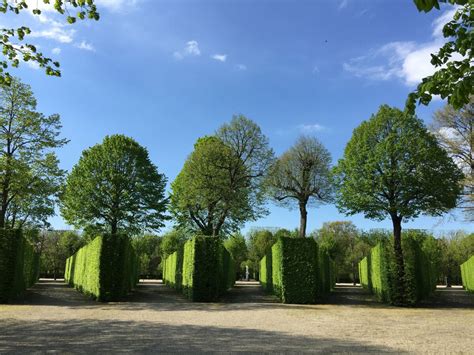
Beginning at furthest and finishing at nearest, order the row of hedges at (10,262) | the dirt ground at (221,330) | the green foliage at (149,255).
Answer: the green foliage at (149,255) → the row of hedges at (10,262) → the dirt ground at (221,330)

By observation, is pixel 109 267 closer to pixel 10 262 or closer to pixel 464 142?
pixel 10 262

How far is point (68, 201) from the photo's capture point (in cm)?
3212

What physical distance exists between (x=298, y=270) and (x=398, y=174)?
752cm

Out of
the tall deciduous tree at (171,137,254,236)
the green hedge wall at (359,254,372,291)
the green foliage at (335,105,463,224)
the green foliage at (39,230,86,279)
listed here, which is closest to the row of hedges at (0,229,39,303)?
the tall deciduous tree at (171,137,254,236)

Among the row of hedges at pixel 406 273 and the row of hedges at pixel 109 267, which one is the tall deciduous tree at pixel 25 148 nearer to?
the row of hedges at pixel 109 267

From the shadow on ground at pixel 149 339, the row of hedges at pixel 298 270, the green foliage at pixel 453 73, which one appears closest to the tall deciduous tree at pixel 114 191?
the row of hedges at pixel 298 270

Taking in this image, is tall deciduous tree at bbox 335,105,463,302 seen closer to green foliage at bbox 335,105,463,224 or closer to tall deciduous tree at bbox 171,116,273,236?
green foliage at bbox 335,105,463,224

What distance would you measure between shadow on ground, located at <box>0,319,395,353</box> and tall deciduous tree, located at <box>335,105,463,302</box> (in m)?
12.9

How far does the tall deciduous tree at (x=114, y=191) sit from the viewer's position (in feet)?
106

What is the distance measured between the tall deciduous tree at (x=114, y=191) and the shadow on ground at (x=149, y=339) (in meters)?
21.0

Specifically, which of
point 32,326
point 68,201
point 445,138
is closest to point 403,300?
point 445,138

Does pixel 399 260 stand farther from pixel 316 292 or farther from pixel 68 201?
pixel 68 201

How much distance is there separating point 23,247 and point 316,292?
14.8 meters

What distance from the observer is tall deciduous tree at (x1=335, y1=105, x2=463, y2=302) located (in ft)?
68.8
